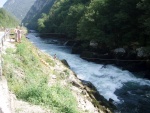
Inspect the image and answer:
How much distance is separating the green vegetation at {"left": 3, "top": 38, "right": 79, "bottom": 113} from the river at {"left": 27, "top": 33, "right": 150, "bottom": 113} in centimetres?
711

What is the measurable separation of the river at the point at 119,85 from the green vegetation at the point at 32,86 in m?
7.11

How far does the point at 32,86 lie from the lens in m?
13.8

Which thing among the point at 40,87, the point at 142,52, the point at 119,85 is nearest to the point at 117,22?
the point at 142,52

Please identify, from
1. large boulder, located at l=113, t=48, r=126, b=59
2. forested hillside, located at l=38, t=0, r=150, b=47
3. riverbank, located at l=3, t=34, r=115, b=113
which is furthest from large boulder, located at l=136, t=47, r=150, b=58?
riverbank, located at l=3, t=34, r=115, b=113

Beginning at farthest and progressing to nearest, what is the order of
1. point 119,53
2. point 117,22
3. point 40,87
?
1. point 117,22
2. point 119,53
3. point 40,87

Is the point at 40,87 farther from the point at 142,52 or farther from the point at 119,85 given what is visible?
the point at 142,52

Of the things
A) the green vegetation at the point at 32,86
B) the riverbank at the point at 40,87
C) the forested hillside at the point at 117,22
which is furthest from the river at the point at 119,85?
the green vegetation at the point at 32,86

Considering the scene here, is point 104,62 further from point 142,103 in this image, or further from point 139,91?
point 142,103

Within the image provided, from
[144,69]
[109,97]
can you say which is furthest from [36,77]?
[144,69]

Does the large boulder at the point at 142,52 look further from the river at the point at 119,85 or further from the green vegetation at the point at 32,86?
the green vegetation at the point at 32,86

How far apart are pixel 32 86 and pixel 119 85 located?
16171mm

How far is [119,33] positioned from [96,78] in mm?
15353

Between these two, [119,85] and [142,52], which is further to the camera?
[142,52]

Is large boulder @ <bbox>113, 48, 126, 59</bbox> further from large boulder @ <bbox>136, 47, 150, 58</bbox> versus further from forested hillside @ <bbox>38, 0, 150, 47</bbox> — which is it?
large boulder @ <bbox>136, 47, 150, 58</bbox>
